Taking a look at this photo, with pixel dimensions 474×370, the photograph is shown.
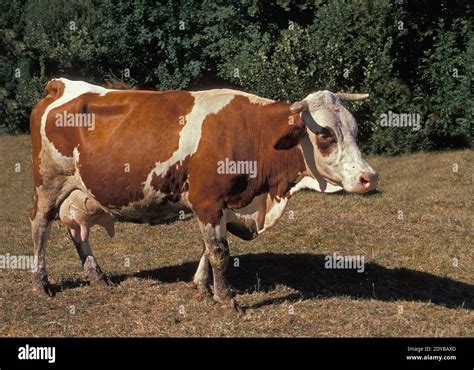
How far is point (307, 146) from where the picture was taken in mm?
8422

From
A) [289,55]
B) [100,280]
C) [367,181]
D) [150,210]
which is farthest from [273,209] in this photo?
[289,55]

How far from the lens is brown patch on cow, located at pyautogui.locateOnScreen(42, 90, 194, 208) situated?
8.64 metres

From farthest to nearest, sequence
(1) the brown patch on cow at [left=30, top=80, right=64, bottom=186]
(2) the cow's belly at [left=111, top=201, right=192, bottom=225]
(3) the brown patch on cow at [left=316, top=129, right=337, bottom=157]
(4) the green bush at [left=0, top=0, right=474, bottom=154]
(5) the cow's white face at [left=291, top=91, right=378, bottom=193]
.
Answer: (4) the green bush at [left=0, top=0, right=474, bottom=154], (1) the brown patch on cow at [left=30, top=80, right=64, bottom=186], (2) the cow's belly at [left=111, top=201, right=192, bottom=225], (3) the brown patch on cow at [left=316, top=129, right=337, bottom=157], (5) the cow's white face at [left=291, top=91, right=378, bottom=193]

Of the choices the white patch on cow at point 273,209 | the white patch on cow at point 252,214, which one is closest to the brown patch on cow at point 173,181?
the white patch on cow at point 252,214

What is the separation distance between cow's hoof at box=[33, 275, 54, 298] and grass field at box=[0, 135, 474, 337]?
14 cm

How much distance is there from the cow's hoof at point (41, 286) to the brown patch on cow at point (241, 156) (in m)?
2.43

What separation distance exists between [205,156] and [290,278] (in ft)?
8.98

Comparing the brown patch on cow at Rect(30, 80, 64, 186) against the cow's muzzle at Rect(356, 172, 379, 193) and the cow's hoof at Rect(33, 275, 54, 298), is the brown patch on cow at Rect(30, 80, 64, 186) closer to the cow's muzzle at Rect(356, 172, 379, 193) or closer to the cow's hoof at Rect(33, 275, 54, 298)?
the cow's hoof at Rect(33, 275, 54, 298)

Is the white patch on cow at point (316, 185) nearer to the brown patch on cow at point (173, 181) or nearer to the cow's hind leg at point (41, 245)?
the brown patch on cow at point (173, 181)

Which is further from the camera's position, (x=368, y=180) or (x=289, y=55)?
(x=289, y=55)

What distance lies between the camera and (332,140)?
8133 mm

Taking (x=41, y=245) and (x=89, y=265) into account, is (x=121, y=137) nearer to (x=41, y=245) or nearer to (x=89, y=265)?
(x=41, y=245)

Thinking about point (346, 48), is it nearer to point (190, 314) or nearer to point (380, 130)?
point (380, 130)

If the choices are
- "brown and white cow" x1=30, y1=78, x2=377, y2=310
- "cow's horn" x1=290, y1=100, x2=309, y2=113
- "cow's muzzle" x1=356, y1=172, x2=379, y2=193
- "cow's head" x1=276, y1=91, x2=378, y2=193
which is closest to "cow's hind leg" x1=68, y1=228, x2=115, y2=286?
"brown and white cow" x1=30, y1=78, x2=377, y2=310
